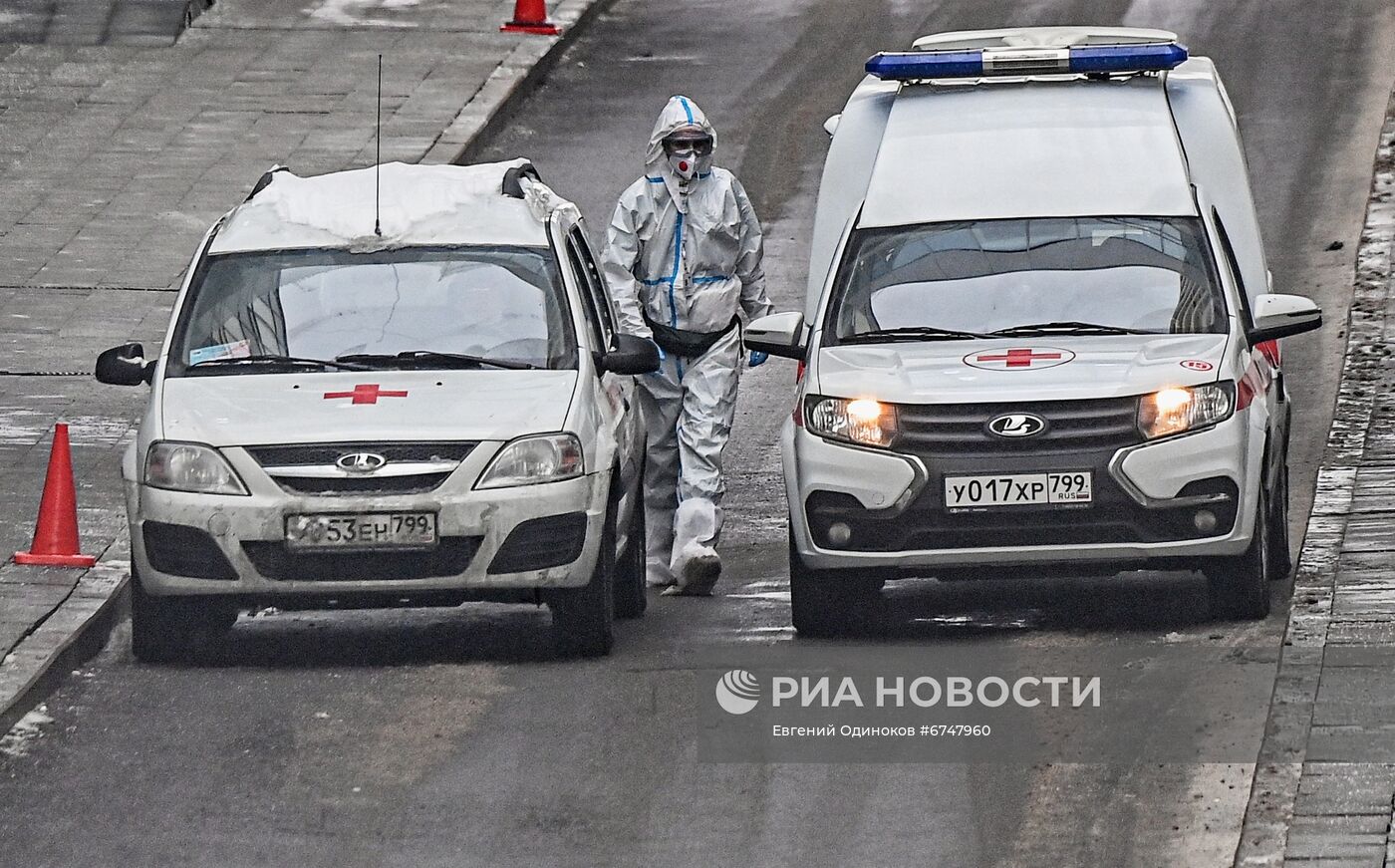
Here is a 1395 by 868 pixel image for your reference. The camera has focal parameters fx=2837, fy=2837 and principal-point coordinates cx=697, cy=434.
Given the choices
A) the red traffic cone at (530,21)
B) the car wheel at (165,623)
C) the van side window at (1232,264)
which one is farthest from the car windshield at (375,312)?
the red traffic cone at (530,21)

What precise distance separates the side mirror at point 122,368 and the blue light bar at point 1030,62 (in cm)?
415

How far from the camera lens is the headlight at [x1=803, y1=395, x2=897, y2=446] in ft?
33.9

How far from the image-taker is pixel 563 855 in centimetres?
777

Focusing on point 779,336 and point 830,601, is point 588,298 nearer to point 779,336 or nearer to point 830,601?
point 779,336

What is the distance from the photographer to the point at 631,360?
35.8 ft

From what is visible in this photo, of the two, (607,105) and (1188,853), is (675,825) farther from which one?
(607,105)

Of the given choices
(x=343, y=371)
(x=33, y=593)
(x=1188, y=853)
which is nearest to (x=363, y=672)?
(x=343, y=371)

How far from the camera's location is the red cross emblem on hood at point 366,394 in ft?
33.8

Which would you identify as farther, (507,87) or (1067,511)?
(507,87)

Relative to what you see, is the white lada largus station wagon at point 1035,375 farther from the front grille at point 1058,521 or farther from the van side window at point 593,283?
the van side window at point 593,283

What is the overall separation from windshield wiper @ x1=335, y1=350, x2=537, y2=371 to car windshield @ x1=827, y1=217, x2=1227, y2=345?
130cm

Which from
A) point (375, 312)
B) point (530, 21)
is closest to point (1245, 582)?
point (375, 312)

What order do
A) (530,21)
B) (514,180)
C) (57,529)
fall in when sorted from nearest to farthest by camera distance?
1. (514,180)
2. (57,529)
3. (530,21)

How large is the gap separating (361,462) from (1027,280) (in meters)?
2.83
